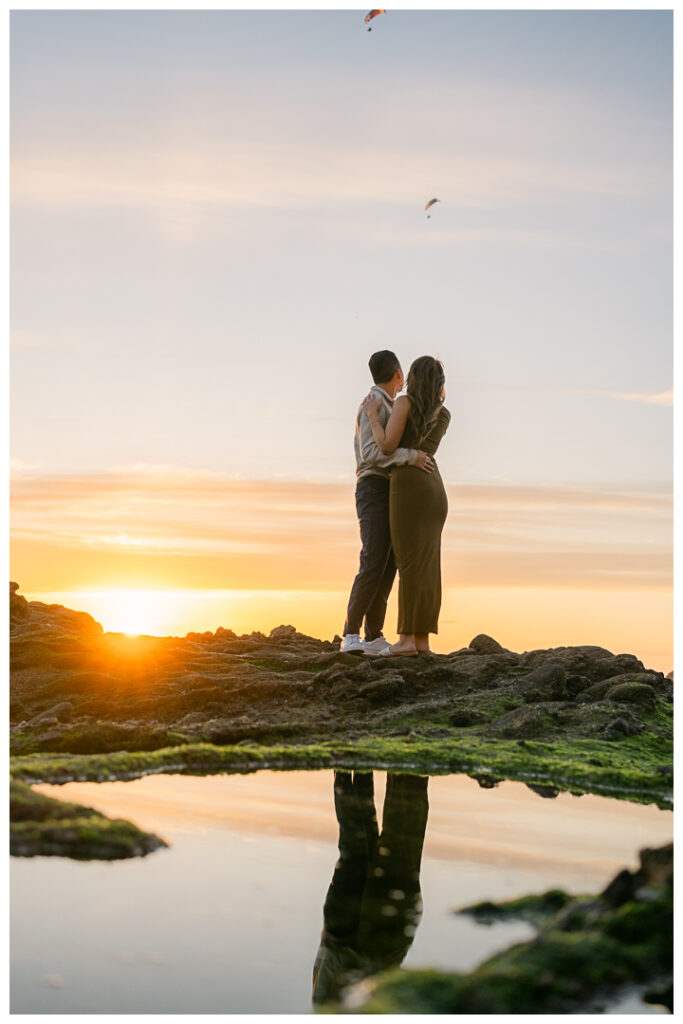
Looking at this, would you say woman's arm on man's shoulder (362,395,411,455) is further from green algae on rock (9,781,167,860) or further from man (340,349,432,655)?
green algae on rock (9,781,167,860)

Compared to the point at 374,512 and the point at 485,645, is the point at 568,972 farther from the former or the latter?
the point at 485,645

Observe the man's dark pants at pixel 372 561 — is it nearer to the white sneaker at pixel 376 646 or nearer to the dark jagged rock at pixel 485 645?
the white sneaker at pixel 376 646

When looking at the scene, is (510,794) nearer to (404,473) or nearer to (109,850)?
(109,850)

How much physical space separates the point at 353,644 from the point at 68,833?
698 cm

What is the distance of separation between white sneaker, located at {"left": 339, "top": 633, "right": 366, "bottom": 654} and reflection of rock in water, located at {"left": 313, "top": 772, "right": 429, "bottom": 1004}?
516 centimetres

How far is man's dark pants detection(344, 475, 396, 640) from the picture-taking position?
11641 mm

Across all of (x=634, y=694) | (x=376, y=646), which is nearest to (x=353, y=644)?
(x=376, y=646)

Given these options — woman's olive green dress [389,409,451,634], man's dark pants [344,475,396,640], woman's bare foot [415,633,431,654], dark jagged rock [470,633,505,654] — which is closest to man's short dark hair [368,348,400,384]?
woman's olive green dress [389,409,451,634]

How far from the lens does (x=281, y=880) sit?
4.79 m

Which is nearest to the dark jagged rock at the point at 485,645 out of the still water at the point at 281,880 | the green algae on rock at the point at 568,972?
the still water at the point at 281,880

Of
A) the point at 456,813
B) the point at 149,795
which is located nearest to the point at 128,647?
the point at 149,795

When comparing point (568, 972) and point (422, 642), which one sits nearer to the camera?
point (568, 972)

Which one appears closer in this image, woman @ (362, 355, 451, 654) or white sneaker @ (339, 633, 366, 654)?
woman @ (362, 355, 451, 654)

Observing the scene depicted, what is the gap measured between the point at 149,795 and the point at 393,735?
3.07 metres
